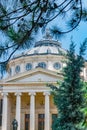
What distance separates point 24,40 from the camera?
5938mm

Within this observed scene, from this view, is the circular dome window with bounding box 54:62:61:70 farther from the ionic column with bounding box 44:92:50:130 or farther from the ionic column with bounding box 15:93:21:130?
the ionic column with bounding box 15:93:21:130

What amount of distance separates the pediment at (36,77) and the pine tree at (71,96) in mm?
24159

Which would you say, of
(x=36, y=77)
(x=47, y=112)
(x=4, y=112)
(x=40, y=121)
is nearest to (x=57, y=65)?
(x=36, y=77)

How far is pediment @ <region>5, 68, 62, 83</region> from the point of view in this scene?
1823 inches

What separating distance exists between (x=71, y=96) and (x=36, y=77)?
25352 millimetres

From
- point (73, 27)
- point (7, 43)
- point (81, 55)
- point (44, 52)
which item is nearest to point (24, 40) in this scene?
point (7, 43)

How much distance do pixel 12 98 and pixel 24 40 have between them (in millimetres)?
44003

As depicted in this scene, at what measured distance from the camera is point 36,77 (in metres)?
46.8

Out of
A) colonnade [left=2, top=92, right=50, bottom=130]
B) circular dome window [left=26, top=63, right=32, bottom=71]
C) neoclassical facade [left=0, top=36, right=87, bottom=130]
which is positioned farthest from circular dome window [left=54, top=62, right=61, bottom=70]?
colonnade [left=2, top=92, right=50, bottom=130]

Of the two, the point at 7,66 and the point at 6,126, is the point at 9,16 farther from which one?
the point at 6,126

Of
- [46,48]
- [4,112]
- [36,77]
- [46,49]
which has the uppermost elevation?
[46,48]

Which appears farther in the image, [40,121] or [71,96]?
[40,121]

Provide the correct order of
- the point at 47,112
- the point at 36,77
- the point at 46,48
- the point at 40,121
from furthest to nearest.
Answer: the point at 46,48, the point at 40,121, the point at 36,77, the point at 47,112

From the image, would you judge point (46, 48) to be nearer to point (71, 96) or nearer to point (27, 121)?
point (27, 121)
